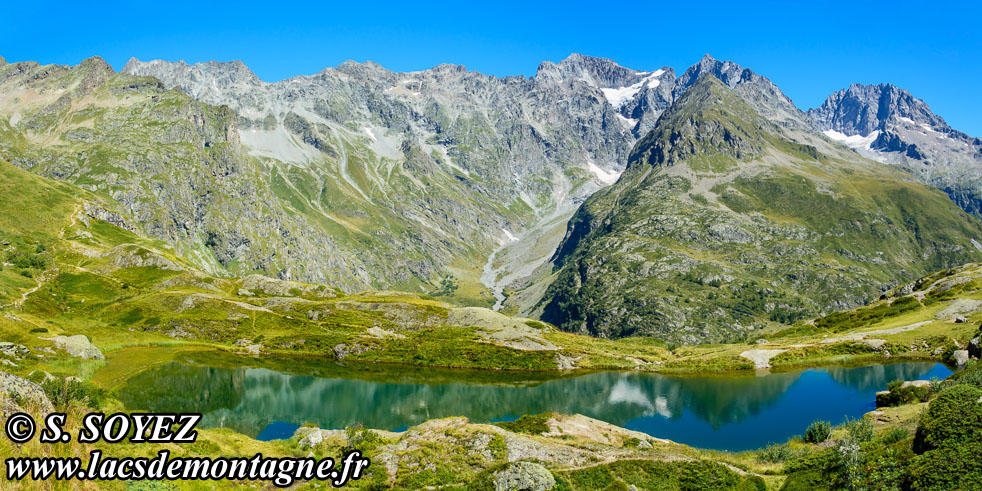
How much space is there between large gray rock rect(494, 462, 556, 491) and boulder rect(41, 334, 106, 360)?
8773 cm

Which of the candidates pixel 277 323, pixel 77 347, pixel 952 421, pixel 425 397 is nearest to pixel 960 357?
pixel 952 421

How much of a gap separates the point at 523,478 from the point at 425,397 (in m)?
62.0

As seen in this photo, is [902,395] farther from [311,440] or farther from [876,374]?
[311,440]

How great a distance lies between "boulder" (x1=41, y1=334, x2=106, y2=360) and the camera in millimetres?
80250

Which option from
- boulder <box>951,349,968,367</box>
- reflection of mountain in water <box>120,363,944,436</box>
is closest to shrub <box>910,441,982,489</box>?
reflection of mountain in water <box>120,363,944,436</box>

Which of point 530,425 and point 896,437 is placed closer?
point 896,437

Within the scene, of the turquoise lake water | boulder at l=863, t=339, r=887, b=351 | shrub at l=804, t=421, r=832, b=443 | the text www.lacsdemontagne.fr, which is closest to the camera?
the text www.lacsdemontagne.fr

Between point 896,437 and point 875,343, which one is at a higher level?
point 896,437

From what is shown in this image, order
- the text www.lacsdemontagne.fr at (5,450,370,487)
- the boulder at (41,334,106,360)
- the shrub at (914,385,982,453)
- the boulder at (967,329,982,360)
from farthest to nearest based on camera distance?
the boulder at (41,334,106,360) < the boulder at (967,329,982,360) < the shrub at (914,385,982,453) < the text www.lacsdemontagne.fr at (5,450,370,487)

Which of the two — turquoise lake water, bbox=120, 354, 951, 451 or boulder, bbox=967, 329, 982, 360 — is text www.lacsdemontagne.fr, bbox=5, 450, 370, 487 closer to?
turquoise lake water, bbox=120, 354, 951, 451

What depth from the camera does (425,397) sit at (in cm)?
8362

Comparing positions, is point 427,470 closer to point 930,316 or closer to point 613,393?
point 613,393

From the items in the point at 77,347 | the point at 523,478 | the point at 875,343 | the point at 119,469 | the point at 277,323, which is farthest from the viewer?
the point at 277,323

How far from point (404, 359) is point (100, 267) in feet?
365
